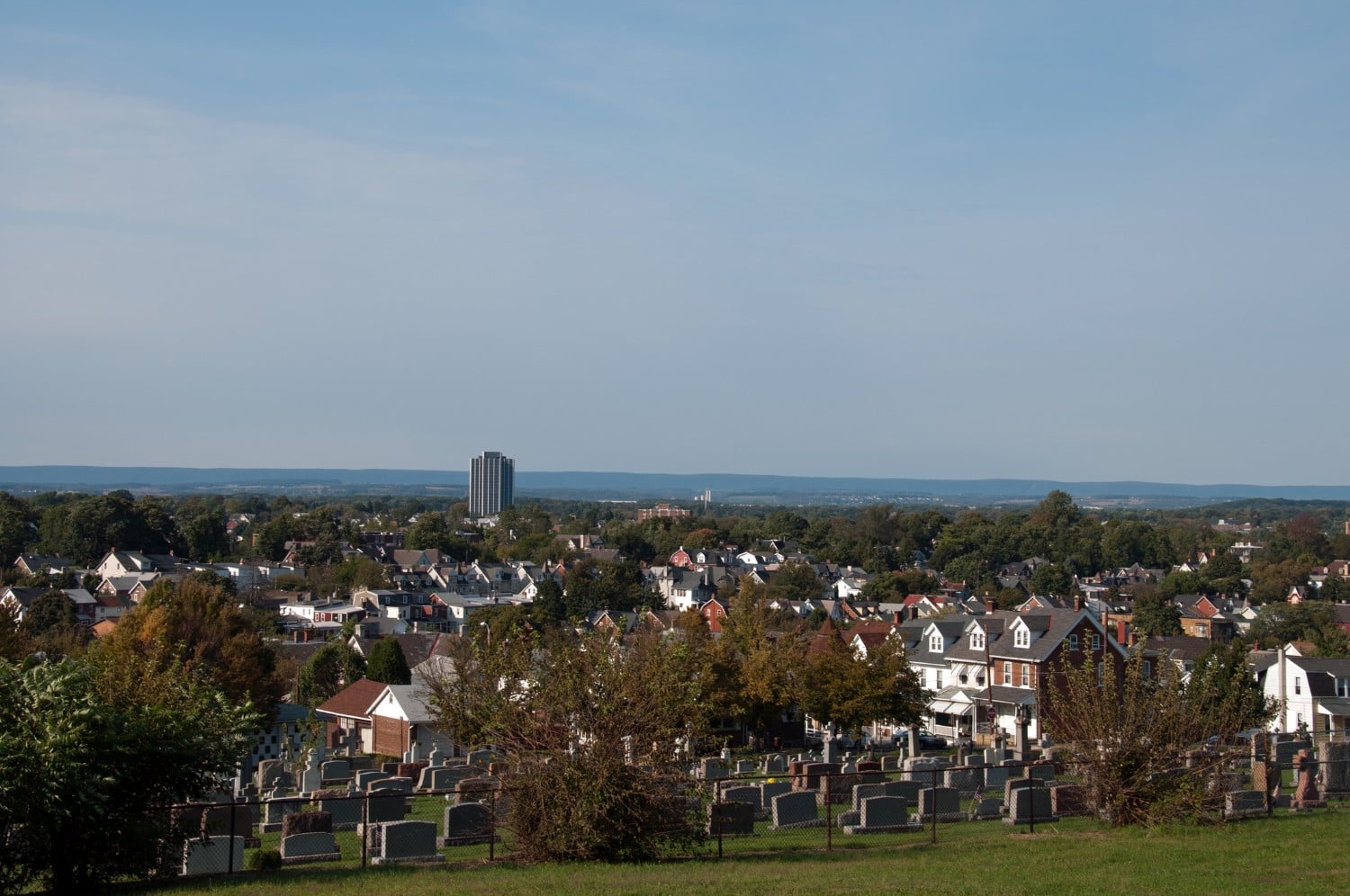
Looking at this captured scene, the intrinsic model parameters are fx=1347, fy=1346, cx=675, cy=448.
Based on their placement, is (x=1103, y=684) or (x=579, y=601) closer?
(x=1103, y=684)

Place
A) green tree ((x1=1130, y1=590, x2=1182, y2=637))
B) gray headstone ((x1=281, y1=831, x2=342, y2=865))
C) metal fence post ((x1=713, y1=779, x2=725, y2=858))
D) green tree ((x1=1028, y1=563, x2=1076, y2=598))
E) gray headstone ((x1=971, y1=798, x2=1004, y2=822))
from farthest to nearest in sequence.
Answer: green tree ((x1=1028, y1=563, x2=1076, y2=598)), green tree ((x1=1130, y1=590, x2=1182, y2=637)), gray headstone ((x1=971, y1=798, x2=1004, y2=822)), metal fence post ((x1=713, y1=779, x2=725, y2=858)), gray headstone ((x1=281, y1=831, x2=342, y2=865))

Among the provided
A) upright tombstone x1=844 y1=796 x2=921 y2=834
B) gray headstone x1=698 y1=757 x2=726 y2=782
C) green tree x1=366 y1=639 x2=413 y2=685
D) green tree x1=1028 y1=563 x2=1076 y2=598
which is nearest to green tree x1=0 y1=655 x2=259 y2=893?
upright tombstone x1=844 y1=796 x2=921 y2=834

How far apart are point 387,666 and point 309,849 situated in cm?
3792

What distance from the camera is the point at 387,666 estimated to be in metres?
57.7

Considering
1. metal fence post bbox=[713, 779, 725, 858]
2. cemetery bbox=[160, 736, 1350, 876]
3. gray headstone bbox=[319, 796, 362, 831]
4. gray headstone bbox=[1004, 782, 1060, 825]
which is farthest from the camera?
gray headstone bbox=[319, 796, 362, 831]

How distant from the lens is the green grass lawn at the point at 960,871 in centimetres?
1702

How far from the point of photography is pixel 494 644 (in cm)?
2217

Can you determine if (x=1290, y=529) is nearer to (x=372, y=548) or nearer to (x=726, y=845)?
(x=372, y=548)

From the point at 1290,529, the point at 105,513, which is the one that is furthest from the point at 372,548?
the point at 1290,529

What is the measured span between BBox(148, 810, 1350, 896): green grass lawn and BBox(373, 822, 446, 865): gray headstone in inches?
32.8

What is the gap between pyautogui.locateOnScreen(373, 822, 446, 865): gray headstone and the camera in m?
19.9

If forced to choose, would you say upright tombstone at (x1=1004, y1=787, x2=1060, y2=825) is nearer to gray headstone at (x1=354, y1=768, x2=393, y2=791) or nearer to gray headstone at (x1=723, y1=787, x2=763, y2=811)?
gray headstone at (x1=723, y1=787, x2=763, y2=811)

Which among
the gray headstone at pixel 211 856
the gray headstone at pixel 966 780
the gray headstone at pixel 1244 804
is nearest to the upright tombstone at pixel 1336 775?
the gray headstone at pixel 1244 804

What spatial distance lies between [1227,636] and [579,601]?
1926 inches
